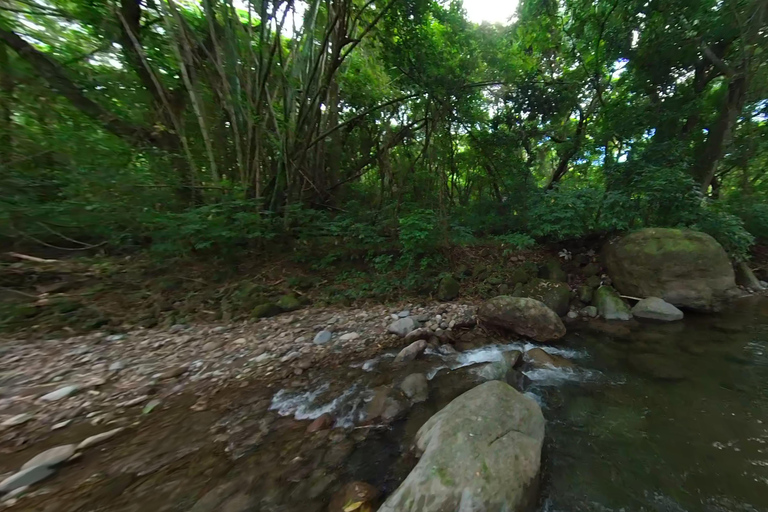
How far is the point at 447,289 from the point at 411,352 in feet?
6.99

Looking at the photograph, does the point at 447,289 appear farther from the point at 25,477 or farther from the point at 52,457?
the point at 25,477

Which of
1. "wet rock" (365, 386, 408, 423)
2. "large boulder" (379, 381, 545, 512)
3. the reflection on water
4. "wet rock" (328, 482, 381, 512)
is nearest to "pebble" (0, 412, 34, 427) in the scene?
"wet rock" (328, 482, 381, 512)

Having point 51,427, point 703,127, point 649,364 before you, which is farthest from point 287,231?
point 703,127

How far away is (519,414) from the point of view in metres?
2.31

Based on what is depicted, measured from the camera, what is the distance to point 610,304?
5297 mm

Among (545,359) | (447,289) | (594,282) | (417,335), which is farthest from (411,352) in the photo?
(594,282)

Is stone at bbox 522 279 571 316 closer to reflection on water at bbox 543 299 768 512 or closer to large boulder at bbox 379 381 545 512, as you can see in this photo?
reflection on water at bbox 543 299 768 512

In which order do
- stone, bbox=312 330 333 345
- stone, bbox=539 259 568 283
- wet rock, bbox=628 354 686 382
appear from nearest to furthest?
wet rock, bbox=628 354 686 382, stone, bbox=312 330 333 345, stone, bbox=539 259 568 283

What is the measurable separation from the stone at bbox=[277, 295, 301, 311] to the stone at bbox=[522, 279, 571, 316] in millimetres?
4178

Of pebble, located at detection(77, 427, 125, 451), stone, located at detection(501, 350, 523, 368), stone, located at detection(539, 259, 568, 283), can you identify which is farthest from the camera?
stone, located at detection(539, 259, 568, 283)

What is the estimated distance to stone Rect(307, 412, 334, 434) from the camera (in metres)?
2.59

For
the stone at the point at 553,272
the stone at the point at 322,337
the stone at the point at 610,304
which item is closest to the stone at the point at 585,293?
the stone at the point at 610,304

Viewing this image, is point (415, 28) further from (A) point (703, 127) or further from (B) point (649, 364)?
(A) point (703, 127)

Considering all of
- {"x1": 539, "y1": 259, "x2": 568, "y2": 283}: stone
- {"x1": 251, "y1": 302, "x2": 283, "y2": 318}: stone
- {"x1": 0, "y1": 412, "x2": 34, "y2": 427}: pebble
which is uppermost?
{"x1": 539, "y1": 259, "x2": 568, "y2": 283}: stone
